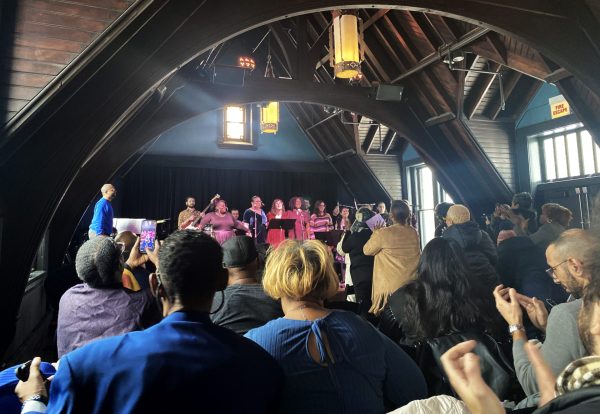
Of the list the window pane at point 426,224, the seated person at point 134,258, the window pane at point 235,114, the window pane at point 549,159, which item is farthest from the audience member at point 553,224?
the window pane at point 235,114

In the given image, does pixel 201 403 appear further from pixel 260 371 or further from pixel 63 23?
pixel 63 23

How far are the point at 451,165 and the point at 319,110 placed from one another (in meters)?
4.07

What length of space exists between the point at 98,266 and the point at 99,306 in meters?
0.16

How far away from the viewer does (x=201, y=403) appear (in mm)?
767

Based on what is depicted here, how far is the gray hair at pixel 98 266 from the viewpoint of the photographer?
5.54ft

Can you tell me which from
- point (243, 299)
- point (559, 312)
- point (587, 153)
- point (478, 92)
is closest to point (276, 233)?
point (478, 92)

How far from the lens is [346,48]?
4250mm

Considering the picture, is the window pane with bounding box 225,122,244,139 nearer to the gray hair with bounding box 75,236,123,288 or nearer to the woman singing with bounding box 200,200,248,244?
the woman singing with bounding box 200,200,248,244

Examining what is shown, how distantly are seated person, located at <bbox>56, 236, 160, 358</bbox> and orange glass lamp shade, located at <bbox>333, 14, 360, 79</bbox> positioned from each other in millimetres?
3285

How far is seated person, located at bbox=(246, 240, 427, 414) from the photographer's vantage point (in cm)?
109

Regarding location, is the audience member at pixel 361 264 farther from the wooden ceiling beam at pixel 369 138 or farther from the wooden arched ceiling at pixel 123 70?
the wooden ceiling beam at pixel 369 138

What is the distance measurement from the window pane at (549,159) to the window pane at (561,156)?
8cm

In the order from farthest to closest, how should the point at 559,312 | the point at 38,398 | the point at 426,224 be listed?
1. the point at 426,224
2. the point at 559,312
3. the point at 38,398

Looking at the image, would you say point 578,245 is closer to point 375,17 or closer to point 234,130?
point 375,17
